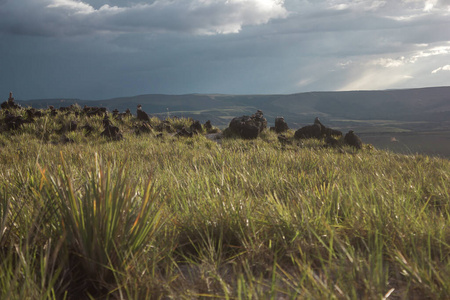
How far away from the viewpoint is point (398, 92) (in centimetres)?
19500

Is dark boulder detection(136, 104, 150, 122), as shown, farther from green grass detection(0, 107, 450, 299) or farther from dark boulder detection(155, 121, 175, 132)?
green grass detection(0, 107, 450, 299)

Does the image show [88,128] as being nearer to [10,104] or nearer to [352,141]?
[10,104]

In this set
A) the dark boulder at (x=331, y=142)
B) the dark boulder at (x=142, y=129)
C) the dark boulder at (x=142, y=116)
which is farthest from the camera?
the dark boulder at (x=142, y=116)

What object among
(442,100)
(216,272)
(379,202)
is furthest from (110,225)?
(442,100)

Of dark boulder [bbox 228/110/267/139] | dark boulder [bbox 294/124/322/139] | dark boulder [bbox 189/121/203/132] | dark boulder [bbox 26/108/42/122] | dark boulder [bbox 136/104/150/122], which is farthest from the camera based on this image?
dark boulder [bbox 136/104/150/122]

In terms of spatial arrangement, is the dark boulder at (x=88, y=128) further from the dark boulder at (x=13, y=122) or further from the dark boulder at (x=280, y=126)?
the dark boulder at (x=280, y=126)

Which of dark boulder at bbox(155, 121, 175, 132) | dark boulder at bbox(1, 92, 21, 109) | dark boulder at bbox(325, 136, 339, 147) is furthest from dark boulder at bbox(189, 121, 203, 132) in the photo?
dark boulder at bbox(1, 92, 21, 109)

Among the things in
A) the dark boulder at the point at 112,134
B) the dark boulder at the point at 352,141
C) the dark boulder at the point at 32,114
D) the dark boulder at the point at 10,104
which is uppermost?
the dark boulder at the point at 10,104

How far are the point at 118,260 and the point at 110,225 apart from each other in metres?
0.17

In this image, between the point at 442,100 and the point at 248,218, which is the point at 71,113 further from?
the point at 442,100

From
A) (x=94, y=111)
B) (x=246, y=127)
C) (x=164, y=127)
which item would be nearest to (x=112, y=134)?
(x=164, y=127)

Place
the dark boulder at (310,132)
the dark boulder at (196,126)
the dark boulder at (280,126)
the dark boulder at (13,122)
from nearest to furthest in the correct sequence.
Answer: the dark boulder at (13,122) < the dark boulder at (310,132) < the dark boulder at (196,126) < the dark boulder at (280,126)

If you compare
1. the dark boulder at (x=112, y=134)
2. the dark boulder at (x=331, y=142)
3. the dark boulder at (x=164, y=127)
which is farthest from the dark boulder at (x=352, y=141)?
the dark boulder at (x=112, y=134)

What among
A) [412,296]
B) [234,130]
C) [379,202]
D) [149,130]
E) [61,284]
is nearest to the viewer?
[412,296]
